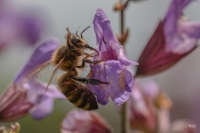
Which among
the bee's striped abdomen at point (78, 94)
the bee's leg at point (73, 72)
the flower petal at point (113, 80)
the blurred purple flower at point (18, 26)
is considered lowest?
the blurred purple flower at point (18, 26)

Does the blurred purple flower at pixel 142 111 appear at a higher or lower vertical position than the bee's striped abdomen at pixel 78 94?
lower

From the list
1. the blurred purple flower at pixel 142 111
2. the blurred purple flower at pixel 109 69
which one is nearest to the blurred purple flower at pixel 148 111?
the blurred purple flower at pixel 142 111

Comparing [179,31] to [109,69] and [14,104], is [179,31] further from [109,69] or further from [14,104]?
[14,104]

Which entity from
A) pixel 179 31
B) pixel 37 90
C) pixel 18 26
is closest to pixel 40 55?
pixel 37 90

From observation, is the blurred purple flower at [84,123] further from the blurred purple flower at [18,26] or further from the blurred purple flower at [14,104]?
the blurred purple flower at [18,26]

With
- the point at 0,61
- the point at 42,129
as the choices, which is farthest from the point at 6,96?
the point at 42,129

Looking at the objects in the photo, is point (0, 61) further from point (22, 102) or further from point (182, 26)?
point (182, 26)
